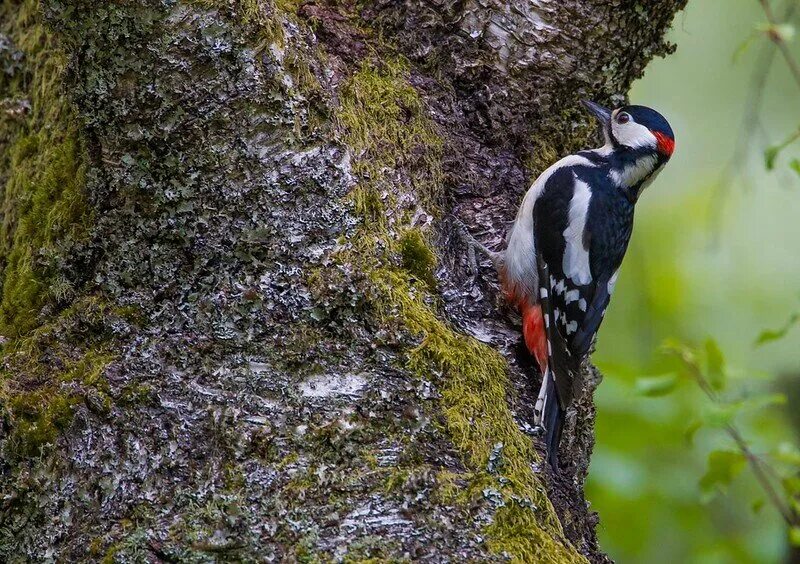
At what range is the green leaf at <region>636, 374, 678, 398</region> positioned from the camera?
2547 mm

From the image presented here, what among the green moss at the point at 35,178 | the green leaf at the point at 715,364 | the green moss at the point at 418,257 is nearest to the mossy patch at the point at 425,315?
the green moss at the point at 418,257

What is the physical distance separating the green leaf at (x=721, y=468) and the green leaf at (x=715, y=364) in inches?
9.2

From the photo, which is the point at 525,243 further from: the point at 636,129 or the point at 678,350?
the point at 636,129

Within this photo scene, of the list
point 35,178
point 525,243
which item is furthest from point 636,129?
point 35,178

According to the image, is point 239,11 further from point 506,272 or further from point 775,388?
point 775,388

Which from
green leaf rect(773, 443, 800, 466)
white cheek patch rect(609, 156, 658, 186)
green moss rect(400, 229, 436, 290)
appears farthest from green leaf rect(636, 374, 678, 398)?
white cheek patch rect(609, 156, 658, 186)

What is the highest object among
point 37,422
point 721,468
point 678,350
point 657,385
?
point 678,350

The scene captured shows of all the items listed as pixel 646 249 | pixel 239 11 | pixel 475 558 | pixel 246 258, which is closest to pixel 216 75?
pixel 239 11

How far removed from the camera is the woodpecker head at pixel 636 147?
324 cm

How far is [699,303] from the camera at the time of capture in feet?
18.2

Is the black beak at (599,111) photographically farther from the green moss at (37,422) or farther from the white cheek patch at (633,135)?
the green moss at (37,422)

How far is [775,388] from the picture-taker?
484 cm

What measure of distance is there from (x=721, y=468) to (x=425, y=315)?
1083mm

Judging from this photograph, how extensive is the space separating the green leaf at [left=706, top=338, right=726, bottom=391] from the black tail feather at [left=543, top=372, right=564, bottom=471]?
1.47ft
